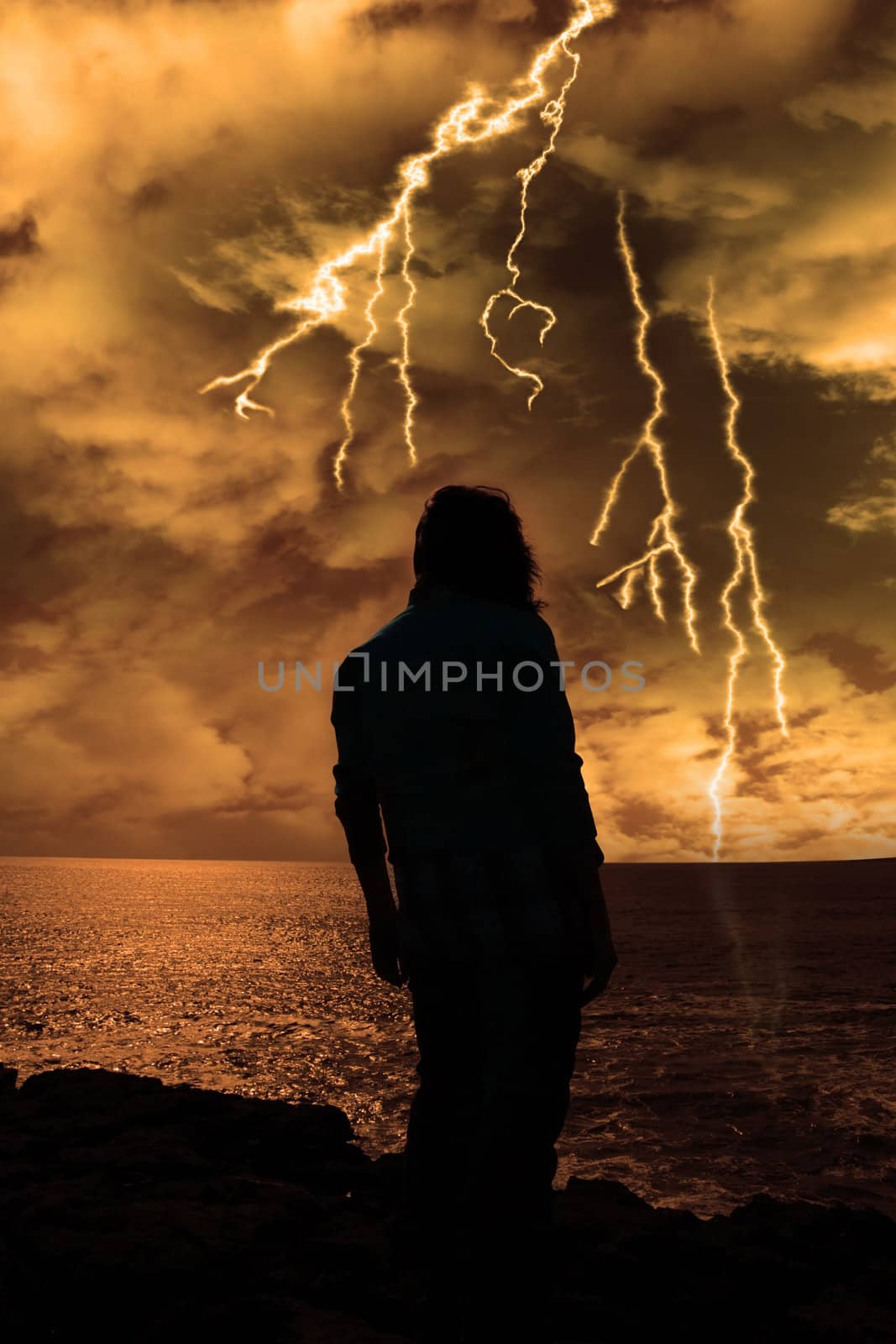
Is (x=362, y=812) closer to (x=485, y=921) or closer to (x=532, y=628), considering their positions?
(x=485, y=921)

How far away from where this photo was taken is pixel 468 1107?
235 cm

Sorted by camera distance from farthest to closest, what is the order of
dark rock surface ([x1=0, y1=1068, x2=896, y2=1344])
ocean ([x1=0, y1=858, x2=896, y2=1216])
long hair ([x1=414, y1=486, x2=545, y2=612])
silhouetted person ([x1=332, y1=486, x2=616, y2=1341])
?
ocean ([x1=0, y1=858, x2=896, y2=1216]) → dark rock surface ([x1=0, y1=1068, x2=896, y2=1344]) → long hair ([x1=414, y1=486, x2=545, y2=612]) → silhouetted person ([x1=332, y1=486, x2=616, y2=1341])

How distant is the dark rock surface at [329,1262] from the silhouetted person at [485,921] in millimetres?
1733

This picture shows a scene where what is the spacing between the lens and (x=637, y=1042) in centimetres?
1384

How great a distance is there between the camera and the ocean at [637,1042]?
26.6ft

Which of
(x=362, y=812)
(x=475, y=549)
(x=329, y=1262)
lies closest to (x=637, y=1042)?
(x=329, y=1262)

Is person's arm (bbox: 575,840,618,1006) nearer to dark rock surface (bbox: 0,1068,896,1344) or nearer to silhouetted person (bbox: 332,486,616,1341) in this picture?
silhouetted person (bbox: 332,486,616,1341)

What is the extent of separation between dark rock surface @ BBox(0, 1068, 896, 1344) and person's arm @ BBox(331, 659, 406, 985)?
6.38 feet

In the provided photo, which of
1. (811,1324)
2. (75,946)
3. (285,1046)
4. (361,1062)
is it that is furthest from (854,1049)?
(75,946)

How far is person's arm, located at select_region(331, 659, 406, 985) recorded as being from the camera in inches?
103

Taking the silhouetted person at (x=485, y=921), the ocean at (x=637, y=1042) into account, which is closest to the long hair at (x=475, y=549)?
the silhouetted person at (x=485, y=921)

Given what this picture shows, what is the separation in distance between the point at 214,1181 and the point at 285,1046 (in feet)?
33.4

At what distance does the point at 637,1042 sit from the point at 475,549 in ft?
42.6

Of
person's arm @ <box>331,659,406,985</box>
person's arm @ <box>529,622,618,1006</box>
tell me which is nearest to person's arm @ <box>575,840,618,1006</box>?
person's arm @ <box>529,622,618,1006</box>
